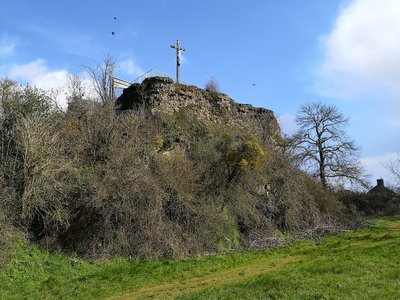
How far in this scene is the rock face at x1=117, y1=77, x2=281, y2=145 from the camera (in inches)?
995

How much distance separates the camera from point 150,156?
19.7 meters

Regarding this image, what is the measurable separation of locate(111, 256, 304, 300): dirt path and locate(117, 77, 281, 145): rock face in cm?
1261

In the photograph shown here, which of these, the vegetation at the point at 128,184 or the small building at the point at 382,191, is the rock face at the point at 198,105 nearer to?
the vegetation at the point at 128,184

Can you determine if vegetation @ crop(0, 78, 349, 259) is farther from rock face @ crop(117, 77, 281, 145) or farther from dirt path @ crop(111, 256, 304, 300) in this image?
dirt path @ crop(111, 256, 304, 300)

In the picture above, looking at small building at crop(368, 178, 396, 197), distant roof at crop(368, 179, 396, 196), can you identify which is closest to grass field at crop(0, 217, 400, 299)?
small building at crop(368, 178, 396, 197)

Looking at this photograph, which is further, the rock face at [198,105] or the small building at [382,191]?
the small building at [382,191]

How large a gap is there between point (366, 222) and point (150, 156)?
16263mm

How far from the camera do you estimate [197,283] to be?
12.3m

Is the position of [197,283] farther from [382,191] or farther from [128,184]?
[382,191]

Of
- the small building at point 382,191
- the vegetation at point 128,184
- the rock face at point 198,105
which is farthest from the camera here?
the small building at point 382,191

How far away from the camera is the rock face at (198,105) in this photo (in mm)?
25281

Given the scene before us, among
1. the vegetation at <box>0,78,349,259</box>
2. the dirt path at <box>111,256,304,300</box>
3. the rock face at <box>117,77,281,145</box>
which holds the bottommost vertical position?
the dirt path at <box>111,256,304,300</box>

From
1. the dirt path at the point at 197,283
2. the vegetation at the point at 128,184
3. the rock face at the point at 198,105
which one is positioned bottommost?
the dirt path at the point at 197,283

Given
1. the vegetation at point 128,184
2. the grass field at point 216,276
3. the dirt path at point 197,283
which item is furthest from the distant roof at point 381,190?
the dirt path at point 197,283
